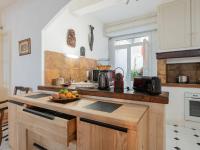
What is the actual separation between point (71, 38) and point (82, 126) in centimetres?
268

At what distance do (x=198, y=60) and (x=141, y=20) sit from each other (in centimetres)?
181

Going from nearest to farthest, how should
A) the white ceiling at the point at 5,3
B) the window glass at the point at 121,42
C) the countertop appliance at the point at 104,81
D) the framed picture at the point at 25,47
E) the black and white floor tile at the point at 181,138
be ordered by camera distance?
the countertop appliance at the point at 104,81 < the black and white floor tile at the point at 181,138 < the framed picture at the point at 25,47 < the white ceiling at the point at 5,3 < the window glass at the point at 121,42

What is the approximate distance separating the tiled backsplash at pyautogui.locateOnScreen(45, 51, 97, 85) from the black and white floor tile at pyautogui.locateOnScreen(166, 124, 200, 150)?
232 cm

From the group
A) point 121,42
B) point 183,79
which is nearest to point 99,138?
point 183,79

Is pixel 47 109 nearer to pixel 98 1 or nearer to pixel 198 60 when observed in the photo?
pixel 98 1

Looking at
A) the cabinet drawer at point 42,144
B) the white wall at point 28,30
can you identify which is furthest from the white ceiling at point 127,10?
the cabinet drawer at point 42,144

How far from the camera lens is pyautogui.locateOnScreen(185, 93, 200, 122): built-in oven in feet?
9.31

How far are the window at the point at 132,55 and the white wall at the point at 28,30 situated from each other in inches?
112

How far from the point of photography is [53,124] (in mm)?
1280

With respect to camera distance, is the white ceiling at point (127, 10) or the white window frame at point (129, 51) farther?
the white window frame at point (129, 51)

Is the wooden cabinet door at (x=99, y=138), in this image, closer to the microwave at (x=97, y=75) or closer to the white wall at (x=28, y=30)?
the microwave at (x=97, y=75)

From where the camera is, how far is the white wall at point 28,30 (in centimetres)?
256

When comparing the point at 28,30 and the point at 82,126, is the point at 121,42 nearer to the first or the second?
the point at 28,30

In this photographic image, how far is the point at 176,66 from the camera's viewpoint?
3.65 m
